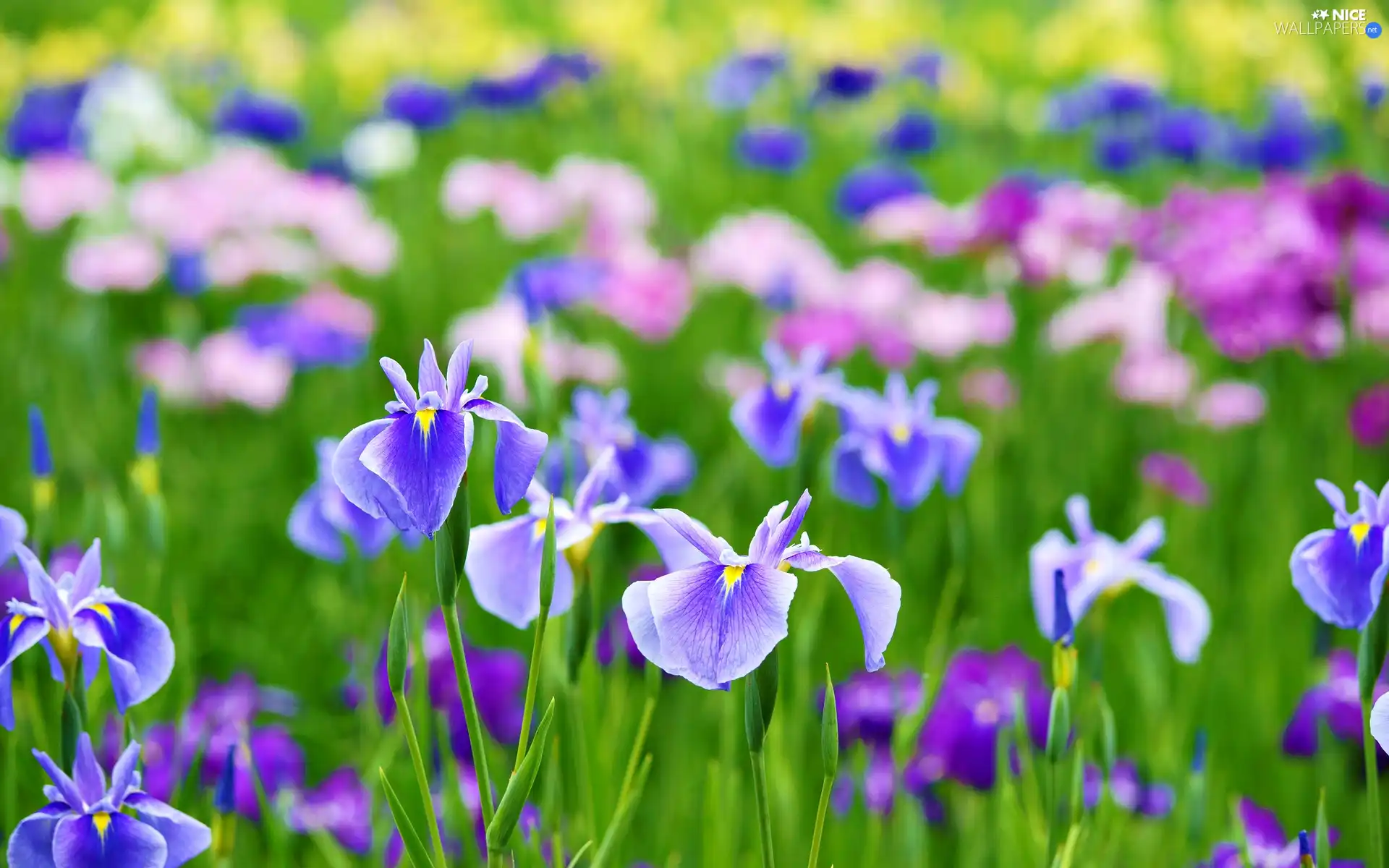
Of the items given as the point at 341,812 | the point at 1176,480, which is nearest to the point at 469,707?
the point at 341,812

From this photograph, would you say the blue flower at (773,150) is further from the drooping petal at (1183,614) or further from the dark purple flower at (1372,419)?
the drooping petal at (1183,614)

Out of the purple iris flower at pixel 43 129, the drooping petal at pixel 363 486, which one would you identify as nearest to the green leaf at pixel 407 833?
the drooping petal at pixel 363 486

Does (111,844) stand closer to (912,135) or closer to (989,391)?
(989,391)

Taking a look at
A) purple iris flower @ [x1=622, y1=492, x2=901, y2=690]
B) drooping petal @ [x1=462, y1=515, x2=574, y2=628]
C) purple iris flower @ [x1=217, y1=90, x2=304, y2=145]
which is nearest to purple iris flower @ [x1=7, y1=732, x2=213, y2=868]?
drooping petal @ [x1=462, y1=515, x2=574, y2=628]

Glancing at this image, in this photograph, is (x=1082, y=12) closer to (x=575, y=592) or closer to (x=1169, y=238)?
(x=1169, y=238)

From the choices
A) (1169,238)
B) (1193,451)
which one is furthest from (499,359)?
(1169,238)

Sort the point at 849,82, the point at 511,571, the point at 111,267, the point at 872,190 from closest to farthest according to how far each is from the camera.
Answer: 1. the point at 511,571
2. the point at 111,267
3. the point at 872,190
4. the point at 849,82
